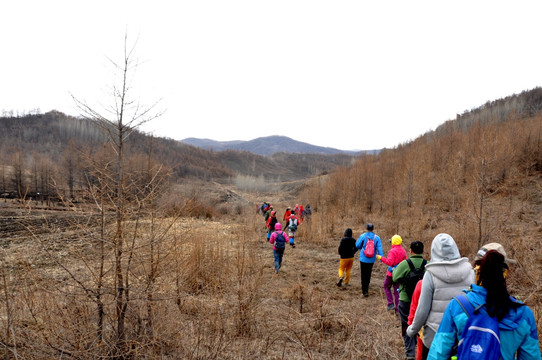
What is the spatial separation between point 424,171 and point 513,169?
5425 mm

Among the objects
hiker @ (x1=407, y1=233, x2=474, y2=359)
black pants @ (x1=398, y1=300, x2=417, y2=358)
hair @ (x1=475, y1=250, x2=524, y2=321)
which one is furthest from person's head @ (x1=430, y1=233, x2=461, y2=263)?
black pants @ (x1=398, y1=300, x2=417, y2=358)

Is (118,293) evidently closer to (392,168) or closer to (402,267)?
(402,267)

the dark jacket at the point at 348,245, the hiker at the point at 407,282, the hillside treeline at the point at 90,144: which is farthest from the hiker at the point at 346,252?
the hillside treeline at the point at 90,144

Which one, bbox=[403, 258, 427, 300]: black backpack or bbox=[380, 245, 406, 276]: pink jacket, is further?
bbox=[380, 245, 406, 276]: pink jacket

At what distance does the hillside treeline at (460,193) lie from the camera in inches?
369

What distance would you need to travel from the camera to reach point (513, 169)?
1609 centimetres

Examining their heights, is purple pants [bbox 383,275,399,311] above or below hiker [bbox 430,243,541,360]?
below

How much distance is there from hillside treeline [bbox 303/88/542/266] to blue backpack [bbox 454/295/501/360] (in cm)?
600

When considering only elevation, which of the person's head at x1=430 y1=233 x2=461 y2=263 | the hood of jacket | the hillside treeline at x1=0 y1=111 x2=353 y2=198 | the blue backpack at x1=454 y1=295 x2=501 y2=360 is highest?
the hillside treeline at x1=0 y1=111 x2=353 y2=198

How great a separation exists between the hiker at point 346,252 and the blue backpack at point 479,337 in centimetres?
486

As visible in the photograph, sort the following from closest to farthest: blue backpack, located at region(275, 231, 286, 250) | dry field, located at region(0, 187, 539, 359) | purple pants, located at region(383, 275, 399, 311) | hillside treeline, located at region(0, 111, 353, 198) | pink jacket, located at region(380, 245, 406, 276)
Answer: dry field, located at region(0, 187, 539, 359) < pink jacket, located at region(380, 245, 406, 276) < purple pants, located at region(383, 275, 399, 311) < blue backpack, located at region(275, 231, 286, 250) < hillside treeline, located at region(0, 111, 353, 198)

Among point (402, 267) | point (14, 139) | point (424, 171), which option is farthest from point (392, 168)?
point (14, 139)

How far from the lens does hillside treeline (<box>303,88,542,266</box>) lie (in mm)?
9375

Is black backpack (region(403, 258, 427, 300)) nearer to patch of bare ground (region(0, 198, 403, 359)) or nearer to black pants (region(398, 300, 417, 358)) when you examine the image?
black pants (region(398, 300, 417, 358))
